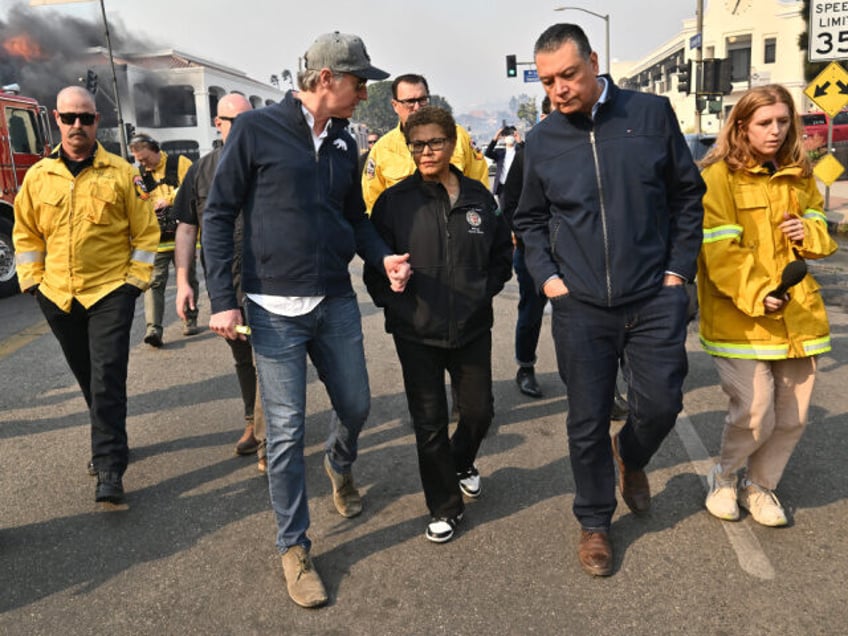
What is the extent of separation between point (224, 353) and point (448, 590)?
4433mm

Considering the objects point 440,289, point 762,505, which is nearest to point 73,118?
point 440,289

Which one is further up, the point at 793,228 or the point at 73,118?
the point at 73,118

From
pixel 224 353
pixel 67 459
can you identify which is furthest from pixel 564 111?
pixel 224 353

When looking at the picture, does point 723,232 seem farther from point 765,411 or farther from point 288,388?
point 288,388

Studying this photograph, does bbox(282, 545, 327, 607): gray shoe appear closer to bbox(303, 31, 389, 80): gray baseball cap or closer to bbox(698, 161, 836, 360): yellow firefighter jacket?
bbox(303, 31, 389, 80): gray baseball cap

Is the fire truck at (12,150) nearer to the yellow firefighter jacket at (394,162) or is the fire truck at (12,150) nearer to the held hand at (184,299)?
the yellow firefighter jacket at (394,162)

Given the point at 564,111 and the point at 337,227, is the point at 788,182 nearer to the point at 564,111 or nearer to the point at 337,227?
the point at 564,111

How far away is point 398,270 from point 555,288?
25.0 inches

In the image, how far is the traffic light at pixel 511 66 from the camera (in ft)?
107

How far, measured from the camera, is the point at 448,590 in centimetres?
290

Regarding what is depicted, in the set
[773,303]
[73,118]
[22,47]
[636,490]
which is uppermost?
[22,47]

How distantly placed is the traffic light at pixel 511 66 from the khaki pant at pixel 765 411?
31361 mm

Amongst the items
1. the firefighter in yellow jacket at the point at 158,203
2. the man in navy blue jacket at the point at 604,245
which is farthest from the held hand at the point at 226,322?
the firefighter in yellow jacket at the point at 158,203

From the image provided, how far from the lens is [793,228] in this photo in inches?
123
